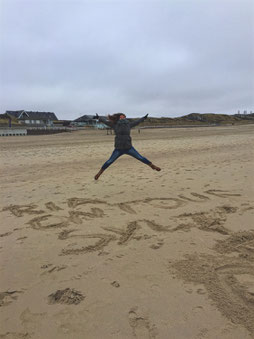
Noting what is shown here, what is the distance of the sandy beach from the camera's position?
2.14 m

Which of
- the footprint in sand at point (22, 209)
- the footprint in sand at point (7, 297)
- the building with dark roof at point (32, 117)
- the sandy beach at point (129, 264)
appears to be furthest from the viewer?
the building with dark roof at point (32, 117)

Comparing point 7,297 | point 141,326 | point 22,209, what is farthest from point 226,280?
point 22,209

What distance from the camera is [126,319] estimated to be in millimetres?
2182

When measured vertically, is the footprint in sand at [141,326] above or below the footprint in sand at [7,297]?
above

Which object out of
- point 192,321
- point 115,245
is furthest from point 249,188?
point 192,321

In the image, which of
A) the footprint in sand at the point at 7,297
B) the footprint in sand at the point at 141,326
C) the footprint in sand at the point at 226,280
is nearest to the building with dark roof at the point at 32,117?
the footprint in sand at the point at 7,297

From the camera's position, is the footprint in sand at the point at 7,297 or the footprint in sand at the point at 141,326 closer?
the footprint in sand at the point at 141,326

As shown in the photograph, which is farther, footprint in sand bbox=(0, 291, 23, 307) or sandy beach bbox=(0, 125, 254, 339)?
footprint in sand bbox=(0, 291, 23, 307)

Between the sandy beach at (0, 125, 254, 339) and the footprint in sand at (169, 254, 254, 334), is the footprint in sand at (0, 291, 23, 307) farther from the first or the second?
the footprint in sand at (169, 254, 254, 334)

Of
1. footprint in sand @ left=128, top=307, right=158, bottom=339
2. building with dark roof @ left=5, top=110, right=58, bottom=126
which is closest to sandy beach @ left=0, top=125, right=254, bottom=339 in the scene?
footprint in sand @ left=128, top=307, right=158, bottom=339

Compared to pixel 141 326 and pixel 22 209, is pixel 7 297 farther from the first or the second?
pixel 22 209

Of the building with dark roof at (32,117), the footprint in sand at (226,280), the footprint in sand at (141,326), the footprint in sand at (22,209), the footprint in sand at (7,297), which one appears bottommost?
the footprint in sand at (7,297)

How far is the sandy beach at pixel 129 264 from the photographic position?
2145mm

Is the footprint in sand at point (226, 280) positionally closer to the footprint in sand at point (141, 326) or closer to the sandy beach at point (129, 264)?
the sandy beach at point (129, 264)
